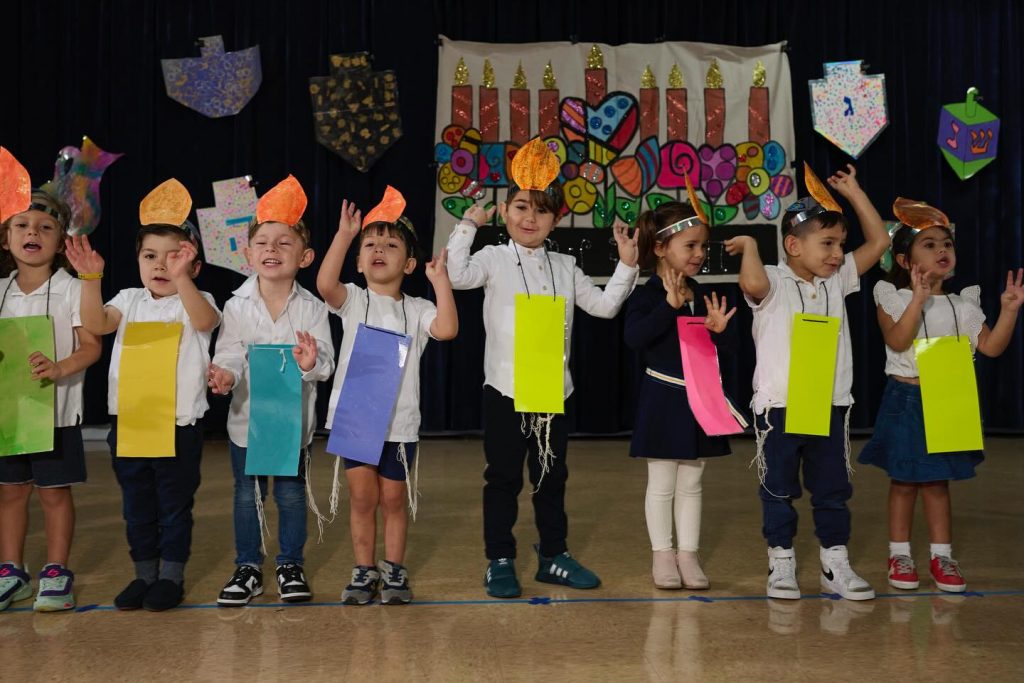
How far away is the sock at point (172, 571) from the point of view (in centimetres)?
239

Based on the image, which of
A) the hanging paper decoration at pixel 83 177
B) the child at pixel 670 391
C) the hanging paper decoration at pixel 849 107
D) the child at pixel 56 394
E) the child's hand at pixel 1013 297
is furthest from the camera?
the hanging paper decoration at pixel 849 107

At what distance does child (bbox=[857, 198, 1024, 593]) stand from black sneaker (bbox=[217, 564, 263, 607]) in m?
1.58

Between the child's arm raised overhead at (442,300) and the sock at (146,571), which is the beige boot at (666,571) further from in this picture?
the sock at (146,571)

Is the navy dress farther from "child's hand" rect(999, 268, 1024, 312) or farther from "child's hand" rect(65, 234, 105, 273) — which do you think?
"child's hand" rect(65, 234, 105, 273)

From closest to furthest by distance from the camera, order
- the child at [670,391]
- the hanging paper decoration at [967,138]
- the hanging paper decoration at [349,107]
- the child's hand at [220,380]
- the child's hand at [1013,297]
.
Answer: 1. the child's hand at [220,380]
2. the child at [670,391]
3. the child's hand at [1013,297]
4. the hanging paper decoration at [349,107]
5. the hanging paper decoration at [967,138]

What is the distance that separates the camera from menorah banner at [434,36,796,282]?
19.0 ft

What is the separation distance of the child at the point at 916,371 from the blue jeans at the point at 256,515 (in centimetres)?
146

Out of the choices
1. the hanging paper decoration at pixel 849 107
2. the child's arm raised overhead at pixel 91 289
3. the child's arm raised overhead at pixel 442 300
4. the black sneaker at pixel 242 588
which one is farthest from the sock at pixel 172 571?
the hanging paper decoration at pixel 849 107


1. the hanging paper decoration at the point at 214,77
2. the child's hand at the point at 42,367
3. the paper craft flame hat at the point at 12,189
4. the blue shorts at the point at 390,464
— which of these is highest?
the hanging paper decoration at the point at 214,77

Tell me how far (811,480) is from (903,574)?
1.14ft

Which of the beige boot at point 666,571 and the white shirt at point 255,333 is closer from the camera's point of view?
the white shirt at point 255,333

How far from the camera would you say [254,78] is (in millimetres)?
5758

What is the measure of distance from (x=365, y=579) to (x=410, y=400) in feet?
1.45

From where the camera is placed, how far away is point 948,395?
2.54 meters
